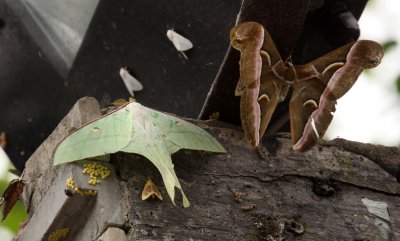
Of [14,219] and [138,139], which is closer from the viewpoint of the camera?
[138,139]

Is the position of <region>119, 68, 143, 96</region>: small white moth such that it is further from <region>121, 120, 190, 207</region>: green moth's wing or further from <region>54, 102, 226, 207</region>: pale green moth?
<region>121, 120, 190, 207</region>: green moth's wing

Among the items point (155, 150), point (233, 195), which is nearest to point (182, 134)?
point (155, 150)

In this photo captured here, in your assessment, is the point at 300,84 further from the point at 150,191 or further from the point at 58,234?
the point at 58,234

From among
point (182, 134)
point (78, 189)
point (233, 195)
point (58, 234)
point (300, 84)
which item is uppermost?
point (300, 84)

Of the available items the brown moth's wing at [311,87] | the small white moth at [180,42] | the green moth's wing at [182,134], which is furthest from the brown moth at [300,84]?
the small white moth at [180,42]

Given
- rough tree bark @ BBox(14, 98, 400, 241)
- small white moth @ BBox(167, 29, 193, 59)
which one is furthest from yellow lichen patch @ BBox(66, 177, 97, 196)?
small white moth @ BBox(167, 29, 193, 59)

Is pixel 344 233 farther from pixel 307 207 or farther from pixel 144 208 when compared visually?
pixel 144 208

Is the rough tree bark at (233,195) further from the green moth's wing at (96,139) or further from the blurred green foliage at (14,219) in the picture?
the blurred green foliage at (14,219)

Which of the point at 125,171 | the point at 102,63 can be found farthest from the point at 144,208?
the point at 102,63
